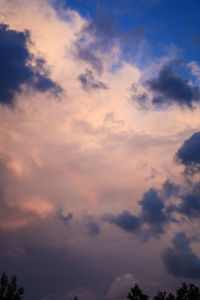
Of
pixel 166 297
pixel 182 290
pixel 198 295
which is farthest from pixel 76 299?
pixel 198 295

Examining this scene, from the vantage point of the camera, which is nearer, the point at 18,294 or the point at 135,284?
the point at 18,294

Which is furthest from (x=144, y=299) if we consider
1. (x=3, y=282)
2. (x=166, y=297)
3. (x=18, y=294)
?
(x=3, y=282)

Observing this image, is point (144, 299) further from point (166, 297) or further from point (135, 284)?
point (166, 297)

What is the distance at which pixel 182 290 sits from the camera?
46.8 m

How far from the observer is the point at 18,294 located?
36.1 m

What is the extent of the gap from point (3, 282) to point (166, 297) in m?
30.2

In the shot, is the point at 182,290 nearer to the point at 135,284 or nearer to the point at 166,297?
the point at 166,297

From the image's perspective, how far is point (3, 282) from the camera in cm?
3647

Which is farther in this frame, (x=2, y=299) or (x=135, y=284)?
(x=135, y=284)

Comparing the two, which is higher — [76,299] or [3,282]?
[3,282]

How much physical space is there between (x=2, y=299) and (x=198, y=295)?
117ft

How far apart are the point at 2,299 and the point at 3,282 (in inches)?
87.0

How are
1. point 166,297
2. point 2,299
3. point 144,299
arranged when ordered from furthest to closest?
point 166,297 < point 144,299 < point 2,299

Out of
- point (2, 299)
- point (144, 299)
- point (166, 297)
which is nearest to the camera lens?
point (2, 299)
